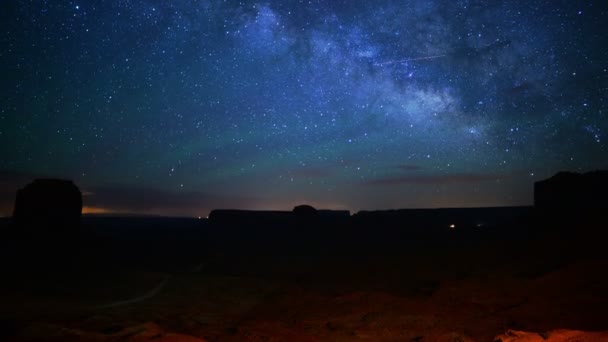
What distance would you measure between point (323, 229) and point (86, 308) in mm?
50545

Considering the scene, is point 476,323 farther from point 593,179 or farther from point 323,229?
point 323,229

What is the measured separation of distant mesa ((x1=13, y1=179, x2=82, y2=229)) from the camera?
4522 cm

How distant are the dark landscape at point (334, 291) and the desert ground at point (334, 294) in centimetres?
8

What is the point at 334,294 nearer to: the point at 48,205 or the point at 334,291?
the point at 334,291

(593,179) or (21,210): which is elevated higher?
(593,179)

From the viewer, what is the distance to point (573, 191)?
37.5 metres

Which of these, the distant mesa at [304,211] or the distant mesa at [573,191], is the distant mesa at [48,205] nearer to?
the distant mesa at [304,211]

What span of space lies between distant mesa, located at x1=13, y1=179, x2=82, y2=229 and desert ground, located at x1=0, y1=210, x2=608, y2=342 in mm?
5695

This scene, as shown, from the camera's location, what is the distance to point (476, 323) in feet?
37.7

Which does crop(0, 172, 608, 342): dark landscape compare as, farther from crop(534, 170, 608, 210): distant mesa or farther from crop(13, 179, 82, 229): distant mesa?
crop(13, 179, 82, 229): distant mesa

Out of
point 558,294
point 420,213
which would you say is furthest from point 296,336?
point 420,213

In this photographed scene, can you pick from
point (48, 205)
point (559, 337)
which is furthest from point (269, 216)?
point (559, 337)

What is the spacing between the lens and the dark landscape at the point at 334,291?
35.8ft

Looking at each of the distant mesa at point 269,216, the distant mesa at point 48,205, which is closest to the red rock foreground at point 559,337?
the distant mesa at point 48,205
